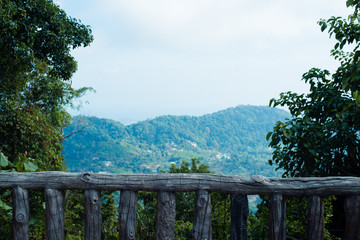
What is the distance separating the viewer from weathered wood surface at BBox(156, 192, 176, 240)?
1991 millimetres

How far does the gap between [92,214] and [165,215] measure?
47cm

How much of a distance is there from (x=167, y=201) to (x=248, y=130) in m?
83.3

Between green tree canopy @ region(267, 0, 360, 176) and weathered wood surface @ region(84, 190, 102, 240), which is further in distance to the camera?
green tree canopy @ region(267, 0, 360, 176)

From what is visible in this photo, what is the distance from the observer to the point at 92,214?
2.06 metres

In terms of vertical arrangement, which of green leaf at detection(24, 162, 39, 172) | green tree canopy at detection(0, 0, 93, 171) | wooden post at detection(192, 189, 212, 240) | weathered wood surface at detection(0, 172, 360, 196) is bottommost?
wooden post at detection(192, 189, 212, 240)

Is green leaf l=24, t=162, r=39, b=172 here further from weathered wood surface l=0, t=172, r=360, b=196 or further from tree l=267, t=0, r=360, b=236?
tree l=267, t=0, r=360, b=236

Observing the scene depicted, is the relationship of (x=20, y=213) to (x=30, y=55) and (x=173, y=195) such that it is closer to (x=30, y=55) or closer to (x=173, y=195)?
(x=173, y=195)

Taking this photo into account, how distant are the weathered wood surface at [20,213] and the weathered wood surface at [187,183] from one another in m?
0.05

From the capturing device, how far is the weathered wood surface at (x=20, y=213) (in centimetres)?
208

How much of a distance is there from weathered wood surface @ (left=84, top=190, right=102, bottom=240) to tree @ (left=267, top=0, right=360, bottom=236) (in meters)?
1.88

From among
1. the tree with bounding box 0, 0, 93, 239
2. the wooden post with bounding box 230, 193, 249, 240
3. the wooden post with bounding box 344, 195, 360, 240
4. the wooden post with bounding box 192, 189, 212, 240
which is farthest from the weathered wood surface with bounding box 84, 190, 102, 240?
the tree with bounding box 0, 0, 93, 239

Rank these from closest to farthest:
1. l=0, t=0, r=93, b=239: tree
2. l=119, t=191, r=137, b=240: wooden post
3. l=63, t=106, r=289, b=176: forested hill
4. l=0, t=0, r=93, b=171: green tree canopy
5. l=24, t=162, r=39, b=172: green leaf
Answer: l=119, t=191, r=137, b=240: wooden post
l=24, t=162, r=39, b=172: green leaf
l=0, t=0, r=93, b=239: tree
l=0, t=0, r=93, b=171: green tree canopy
l=63, t=106, r=289, b=176: forested hill

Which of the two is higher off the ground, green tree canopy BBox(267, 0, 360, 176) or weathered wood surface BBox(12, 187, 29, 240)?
green tree canopy BBox(267, 0, 360, 176)

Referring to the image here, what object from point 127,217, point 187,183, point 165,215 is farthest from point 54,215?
point 187,183
